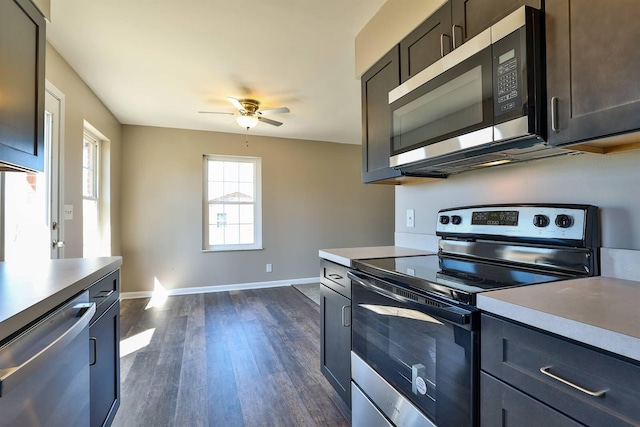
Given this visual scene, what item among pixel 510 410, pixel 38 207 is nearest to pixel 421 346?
pixel 510 410

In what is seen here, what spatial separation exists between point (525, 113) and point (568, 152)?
33cm

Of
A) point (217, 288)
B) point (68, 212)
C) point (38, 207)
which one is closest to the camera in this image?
point (38, 207)

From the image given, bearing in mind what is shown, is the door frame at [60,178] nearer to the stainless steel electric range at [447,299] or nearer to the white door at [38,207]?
the white door at [38,207]

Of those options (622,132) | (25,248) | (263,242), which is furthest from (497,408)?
(263,242)

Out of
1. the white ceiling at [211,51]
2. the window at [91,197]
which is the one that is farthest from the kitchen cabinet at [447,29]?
the window at [91,197]

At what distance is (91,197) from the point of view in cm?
351

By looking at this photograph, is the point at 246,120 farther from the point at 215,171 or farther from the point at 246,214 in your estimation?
the point at 246,214

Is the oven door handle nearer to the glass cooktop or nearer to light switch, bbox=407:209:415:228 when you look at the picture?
the glass cooktop

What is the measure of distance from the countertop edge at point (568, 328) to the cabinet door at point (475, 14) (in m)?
1.00

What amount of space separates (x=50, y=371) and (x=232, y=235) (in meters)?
4.03

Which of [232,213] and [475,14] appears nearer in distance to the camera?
[475,14]

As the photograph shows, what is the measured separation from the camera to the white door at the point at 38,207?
6.51 feet

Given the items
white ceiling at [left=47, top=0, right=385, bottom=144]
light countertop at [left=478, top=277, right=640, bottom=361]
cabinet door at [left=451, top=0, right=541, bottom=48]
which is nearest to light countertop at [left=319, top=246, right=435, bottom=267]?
light countertop at [left=478, top=277, right=640, bottom=361]

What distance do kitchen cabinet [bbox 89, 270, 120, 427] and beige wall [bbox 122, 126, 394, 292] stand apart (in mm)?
2936
